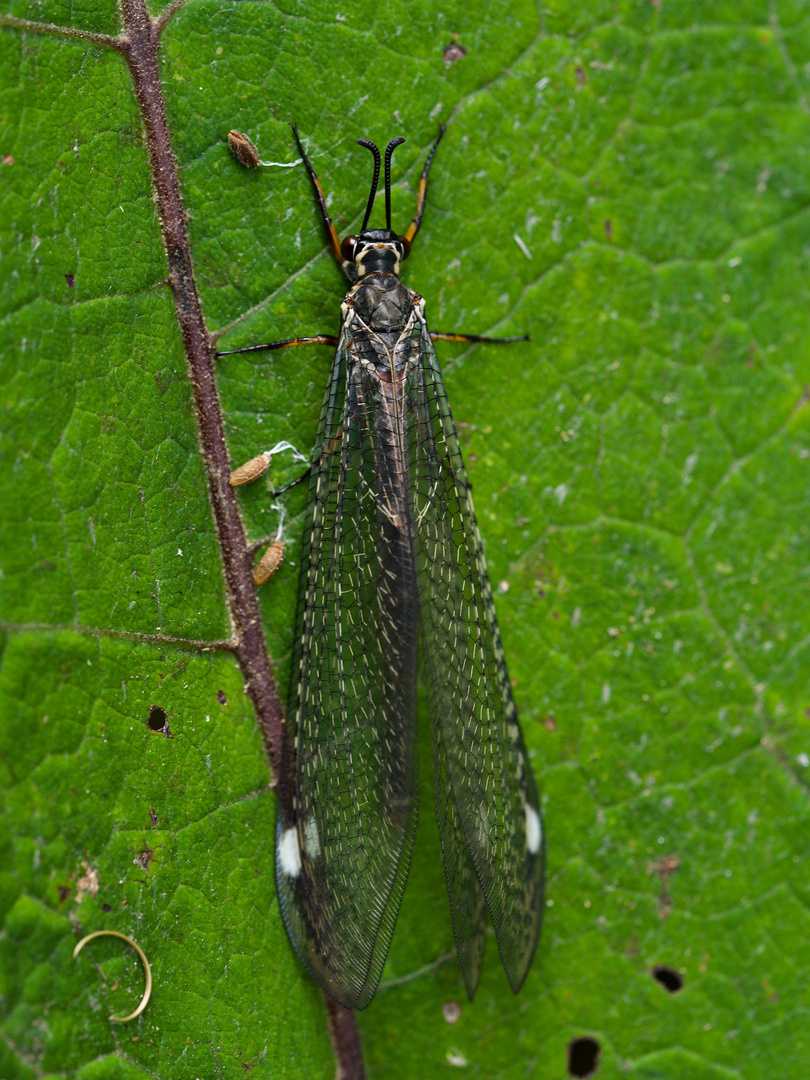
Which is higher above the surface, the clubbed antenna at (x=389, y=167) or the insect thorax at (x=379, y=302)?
the clubbed antenna at (x=389, y=167)

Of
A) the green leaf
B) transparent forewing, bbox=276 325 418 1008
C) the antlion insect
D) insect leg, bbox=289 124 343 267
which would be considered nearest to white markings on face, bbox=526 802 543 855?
the antlion insect

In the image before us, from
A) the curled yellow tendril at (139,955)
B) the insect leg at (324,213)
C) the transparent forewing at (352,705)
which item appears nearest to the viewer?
the curled yellow tendril at (139,955)

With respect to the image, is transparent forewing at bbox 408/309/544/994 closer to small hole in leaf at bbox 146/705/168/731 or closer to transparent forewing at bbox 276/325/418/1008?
transparent forewing at bbox 276/325/418/1008

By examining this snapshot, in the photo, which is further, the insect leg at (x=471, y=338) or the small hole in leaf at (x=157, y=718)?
the insect leg at (x=471, y=338)

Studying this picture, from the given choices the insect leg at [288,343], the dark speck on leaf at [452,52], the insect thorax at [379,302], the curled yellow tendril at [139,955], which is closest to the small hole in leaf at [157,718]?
the curled yellow tendril at [139,955]

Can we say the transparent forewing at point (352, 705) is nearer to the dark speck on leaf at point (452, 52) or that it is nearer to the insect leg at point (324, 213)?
Answer: the insect leg at point (324, 213)

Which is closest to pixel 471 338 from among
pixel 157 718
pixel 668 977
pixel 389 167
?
pixel 389 167

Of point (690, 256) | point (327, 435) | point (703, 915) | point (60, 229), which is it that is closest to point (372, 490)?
point (327, 435)
